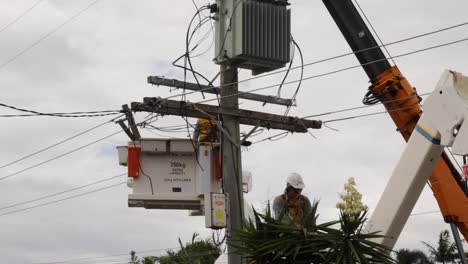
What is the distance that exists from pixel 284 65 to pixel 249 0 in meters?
1.22

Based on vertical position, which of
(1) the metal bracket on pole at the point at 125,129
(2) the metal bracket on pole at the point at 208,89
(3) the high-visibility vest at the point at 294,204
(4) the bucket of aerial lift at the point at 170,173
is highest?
(2) the metal bracket on pole at the point at 208,89

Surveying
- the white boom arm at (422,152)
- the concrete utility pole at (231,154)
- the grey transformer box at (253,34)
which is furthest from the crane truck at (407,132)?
the concrete utility pole at (231,154)

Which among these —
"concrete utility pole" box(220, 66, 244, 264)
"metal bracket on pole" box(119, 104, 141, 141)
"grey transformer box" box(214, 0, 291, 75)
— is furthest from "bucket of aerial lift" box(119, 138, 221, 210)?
"grey transformer box" box(214, 0, 291, 75)

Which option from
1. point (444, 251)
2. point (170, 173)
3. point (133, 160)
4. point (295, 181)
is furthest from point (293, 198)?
point (444, 251)

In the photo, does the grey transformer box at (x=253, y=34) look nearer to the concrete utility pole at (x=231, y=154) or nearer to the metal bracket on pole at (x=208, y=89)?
the concrete utility pole at (x=231, y=154)

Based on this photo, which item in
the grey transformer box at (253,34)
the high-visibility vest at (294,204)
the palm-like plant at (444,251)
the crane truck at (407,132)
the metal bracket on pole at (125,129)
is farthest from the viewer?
the palm-like plant at (444,251)

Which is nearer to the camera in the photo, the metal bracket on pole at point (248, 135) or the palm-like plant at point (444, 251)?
the metal bracket on pole at point (248, 135)

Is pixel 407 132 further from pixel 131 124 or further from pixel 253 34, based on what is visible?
pixel 131 124

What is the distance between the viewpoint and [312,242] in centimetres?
1061

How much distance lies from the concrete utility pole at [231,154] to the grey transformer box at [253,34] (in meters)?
0.33

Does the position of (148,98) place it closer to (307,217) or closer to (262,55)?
(262,55)

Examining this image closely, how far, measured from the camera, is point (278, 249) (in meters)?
10.7

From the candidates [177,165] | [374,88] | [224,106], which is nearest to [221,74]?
[224,106]

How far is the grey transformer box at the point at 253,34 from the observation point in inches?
563
